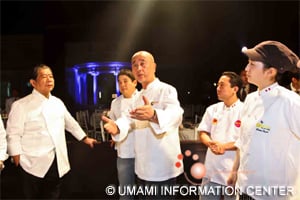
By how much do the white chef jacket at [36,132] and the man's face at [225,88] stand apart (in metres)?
0.76

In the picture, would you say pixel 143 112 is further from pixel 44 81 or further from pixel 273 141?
pixel 44 81

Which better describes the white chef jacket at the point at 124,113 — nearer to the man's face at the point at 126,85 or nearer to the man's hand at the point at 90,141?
the man's face at the point at 126,85

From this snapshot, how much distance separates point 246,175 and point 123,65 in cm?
71

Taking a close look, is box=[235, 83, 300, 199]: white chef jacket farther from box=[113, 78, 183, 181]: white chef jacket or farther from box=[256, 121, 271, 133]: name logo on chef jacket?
box=[113, 78, 183, 181]: white chef jacket

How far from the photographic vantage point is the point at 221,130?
1414 mm

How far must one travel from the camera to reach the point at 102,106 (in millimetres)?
1469

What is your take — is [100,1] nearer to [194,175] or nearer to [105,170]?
[105,170]

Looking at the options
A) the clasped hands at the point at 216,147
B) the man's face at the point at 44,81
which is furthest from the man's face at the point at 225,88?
the man's face at the point at 44,81

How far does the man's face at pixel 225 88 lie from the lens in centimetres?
141

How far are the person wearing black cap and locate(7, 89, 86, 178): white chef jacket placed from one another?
0.94 m

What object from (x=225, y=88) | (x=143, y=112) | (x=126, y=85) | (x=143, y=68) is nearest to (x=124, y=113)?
(x=126, y=85)

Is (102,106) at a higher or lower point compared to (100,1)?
lower

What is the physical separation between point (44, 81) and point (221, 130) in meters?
0.92

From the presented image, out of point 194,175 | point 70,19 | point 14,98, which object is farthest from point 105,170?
point 70,19
